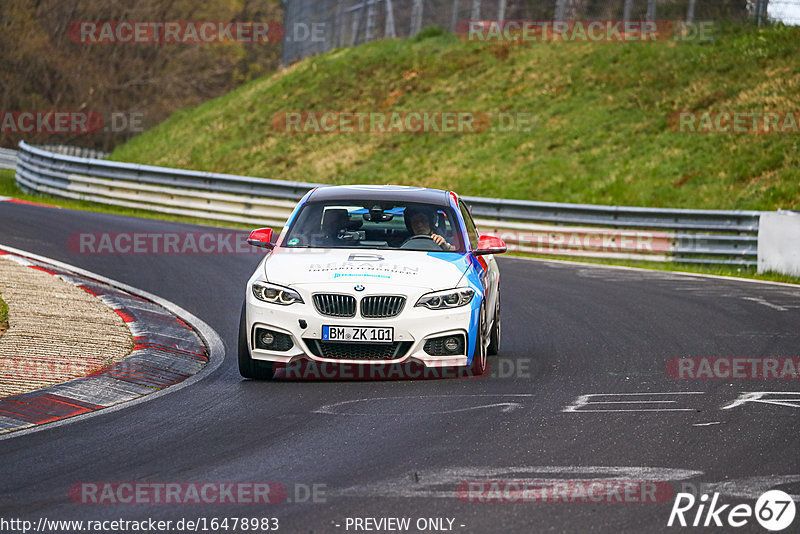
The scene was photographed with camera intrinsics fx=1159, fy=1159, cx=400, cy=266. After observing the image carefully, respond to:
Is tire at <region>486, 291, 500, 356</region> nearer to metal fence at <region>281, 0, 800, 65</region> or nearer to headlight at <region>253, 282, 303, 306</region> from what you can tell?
headlight at <region>253, 282, 303, 306</region>

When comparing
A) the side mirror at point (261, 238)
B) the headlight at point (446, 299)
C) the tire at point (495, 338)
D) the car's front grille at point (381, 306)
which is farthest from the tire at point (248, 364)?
the tire at point (495, 338)

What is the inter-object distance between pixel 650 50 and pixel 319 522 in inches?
1172

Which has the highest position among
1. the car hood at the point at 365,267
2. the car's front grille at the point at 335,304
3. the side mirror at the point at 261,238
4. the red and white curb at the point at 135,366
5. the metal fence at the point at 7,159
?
the metal fence at the point at 7,159

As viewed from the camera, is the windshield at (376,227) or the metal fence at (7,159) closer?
the windshield at (376,227)

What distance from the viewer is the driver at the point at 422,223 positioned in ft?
32.3

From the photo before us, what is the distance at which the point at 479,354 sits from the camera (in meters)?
9.11

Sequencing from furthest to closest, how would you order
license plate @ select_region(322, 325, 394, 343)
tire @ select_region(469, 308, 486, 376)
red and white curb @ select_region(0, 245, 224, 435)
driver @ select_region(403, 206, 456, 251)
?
driver @ select_region(403, 206, 456, 251), tire @ select_region(469, 308, 486, 376), license plate @ select_region(322, 325, 394, 343), red and white curb @ select_region(0, 245, 224, 435)

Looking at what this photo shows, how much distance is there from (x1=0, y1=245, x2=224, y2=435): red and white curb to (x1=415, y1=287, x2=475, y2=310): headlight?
1.89 meters

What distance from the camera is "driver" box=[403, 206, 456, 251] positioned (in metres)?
9.84

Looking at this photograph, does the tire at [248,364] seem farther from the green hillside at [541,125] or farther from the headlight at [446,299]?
the green hillside at [541,125]

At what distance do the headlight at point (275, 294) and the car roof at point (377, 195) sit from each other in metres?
1.41

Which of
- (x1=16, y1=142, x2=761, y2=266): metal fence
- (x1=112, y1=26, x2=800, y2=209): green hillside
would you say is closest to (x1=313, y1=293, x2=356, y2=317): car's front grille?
(x1=16, y1=142, x2=761, y2=266): metal fence

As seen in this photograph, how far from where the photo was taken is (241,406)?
7957 mm

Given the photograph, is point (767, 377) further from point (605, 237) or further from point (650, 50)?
point (650, 50)
